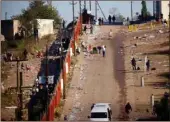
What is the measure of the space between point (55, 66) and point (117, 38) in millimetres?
11498

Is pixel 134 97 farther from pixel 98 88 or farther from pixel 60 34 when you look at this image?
pixel 60 34

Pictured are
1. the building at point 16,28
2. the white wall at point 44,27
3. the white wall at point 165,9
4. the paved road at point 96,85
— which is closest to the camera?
the paved road at point 96,85

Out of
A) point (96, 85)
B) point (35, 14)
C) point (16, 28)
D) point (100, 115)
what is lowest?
point (100, 115)

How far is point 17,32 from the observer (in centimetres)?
Answer: 4903

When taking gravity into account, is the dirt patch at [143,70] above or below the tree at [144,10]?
below

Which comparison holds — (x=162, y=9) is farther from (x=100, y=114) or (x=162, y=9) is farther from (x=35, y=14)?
(x=100, y=114)

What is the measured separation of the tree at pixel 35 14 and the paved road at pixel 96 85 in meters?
10.0

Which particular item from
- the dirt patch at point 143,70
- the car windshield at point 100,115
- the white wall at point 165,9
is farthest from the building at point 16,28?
the car windshield at point 100,115

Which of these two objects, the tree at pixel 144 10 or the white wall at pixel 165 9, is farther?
the white wall at pixel 165 9

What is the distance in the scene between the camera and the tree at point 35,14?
49.6 m

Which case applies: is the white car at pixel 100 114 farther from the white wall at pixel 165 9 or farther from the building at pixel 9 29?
the white wall at pixel 165 9

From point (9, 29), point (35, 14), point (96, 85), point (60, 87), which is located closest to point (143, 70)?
point (96, 85)

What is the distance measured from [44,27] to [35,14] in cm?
353

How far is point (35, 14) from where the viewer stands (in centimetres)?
5253
